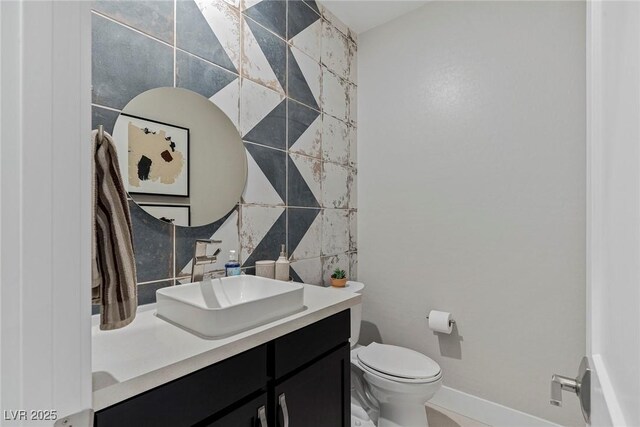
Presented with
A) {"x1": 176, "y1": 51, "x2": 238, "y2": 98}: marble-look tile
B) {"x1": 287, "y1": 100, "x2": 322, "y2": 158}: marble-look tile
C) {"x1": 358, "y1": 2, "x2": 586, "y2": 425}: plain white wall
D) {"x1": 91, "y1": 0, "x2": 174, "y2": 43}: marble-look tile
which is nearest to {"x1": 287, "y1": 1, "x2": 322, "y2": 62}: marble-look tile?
{"x1": 287, "y1": 100, "x2": 322, "y2": 158}: marble-look tile

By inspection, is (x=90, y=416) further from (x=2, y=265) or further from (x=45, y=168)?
(x=45, y=168)

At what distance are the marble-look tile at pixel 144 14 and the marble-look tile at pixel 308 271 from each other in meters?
1.26

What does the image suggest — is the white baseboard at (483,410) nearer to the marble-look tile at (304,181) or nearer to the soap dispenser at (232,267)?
the marble-look tile at (304,181)

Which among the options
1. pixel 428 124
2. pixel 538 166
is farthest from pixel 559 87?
pixel 428 124

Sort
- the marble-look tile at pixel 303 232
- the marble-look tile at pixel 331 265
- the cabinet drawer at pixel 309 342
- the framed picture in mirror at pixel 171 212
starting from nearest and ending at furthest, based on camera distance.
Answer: the cabinet drawer at pixel 309 342
the framed picture in mirror at pixel 171 212
the marble-look tile at pixel 303 232
the marble-look tile at pixel 331 265

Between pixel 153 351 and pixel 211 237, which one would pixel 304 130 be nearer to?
pixel 211 237

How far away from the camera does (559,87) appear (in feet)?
5.60

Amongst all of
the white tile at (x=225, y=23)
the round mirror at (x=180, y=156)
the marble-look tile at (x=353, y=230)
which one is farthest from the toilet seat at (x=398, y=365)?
the white tile at (x=225, y=23)

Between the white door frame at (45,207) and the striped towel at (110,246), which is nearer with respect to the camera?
the white door frame at (45,207)

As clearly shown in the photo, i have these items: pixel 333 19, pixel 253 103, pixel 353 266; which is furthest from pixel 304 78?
pixel 353 266

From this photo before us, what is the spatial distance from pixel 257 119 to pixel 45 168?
1.32 m

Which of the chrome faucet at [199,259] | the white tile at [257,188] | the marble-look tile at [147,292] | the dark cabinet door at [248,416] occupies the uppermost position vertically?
the white tile at [257,188]

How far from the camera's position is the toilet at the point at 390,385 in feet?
5.23

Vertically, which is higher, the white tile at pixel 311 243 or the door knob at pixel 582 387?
the white tile at pixel 311 243
